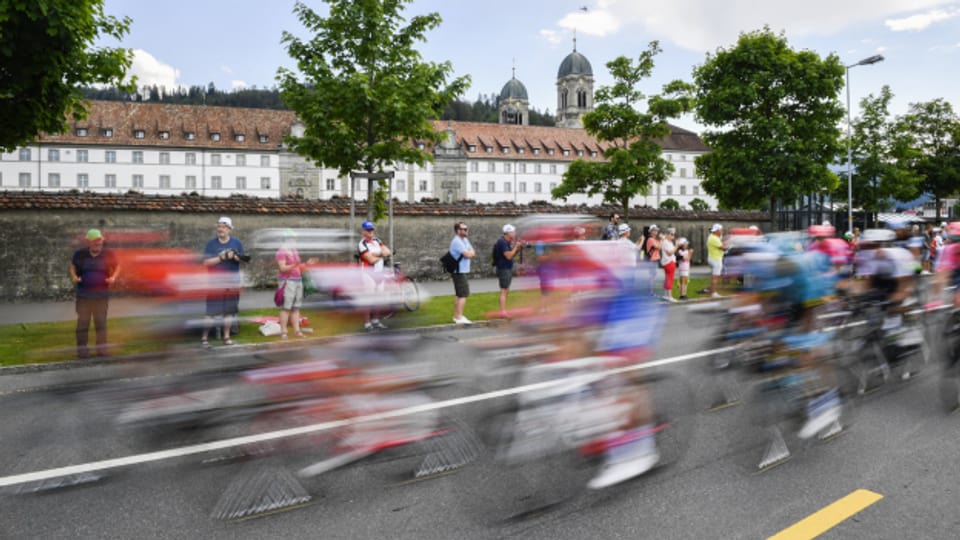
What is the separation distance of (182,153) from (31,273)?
75068 mm

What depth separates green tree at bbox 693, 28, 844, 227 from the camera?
1109 inches

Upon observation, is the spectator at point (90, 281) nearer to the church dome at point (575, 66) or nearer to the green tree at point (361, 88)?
the green tree at point (361, 88)

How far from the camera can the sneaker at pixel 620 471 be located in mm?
4402

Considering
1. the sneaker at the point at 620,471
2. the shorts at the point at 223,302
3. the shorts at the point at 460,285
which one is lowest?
the sneaker at the point at 620,471

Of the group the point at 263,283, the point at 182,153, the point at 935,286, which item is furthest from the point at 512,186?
the point at 935,286

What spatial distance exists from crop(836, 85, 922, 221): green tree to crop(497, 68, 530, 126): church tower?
11068 cm

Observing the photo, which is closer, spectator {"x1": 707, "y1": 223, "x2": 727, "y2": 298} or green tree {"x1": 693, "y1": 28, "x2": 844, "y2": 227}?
spectator {"x1": 707, "y1": 223, "x2": 727, "y2": 298}


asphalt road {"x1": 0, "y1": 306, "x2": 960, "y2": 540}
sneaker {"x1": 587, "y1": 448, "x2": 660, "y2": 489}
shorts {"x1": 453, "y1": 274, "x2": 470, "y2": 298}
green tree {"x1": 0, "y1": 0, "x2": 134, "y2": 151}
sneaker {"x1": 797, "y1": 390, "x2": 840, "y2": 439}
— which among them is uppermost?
green tree {"x1": 0, "y1": 0, "x2": 134, "y2": 151}

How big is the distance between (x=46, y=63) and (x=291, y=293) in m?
6.62

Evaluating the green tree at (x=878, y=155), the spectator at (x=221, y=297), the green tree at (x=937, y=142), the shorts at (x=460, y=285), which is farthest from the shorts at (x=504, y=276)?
the green tree at (x=937, y=142)

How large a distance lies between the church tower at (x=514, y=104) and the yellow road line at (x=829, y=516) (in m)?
148

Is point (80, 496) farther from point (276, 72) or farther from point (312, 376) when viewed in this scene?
point (276, 72)

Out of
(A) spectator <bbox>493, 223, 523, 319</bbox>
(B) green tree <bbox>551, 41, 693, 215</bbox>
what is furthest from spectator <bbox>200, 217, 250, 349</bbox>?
(B) green tree <bbox>551, 41, 693, 215</bbox>

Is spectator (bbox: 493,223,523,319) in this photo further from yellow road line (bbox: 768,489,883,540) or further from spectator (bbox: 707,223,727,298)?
yellow road line (bbox: 768,489,883,540)
